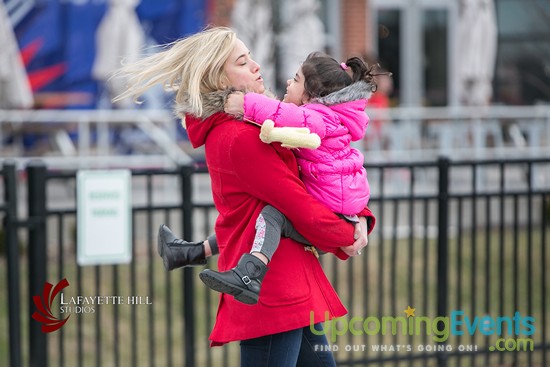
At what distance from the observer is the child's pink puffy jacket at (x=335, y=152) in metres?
3.40

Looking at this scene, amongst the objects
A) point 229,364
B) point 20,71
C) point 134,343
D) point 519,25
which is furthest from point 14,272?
point 519,25

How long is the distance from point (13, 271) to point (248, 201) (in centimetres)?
257

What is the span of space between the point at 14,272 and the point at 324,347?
2.50m

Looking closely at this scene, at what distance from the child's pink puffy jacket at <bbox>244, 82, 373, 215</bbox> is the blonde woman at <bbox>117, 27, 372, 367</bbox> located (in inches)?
2.9

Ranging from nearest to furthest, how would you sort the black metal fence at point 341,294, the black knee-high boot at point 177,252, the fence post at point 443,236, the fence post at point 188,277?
the black knee-high boot at point 177,252 → the black metal fence at point 341,294 → the fence post at point 188,277 → the fence post at point 443,236

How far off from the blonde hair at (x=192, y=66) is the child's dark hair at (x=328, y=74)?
30 cm

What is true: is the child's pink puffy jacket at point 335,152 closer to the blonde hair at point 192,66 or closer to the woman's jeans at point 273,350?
the blonde hair at point 192,66

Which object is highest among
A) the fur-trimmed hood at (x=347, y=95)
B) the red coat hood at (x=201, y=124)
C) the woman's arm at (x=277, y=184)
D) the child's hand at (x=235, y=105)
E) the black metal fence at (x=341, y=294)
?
the fur-trimmed hood at (x=347, y=95)

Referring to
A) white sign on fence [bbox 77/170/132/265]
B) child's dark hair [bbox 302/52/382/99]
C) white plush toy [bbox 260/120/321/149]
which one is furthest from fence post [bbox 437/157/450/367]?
white plush toy [bbox 260/120/321/149]

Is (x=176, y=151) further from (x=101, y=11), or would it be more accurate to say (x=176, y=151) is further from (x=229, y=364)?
(x=229, y=364)

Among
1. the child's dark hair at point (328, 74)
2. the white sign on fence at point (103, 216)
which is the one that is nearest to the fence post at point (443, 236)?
the white sign on fence at point (103, 216)

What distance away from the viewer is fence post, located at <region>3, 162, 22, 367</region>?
546cm

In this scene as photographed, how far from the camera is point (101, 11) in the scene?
14.7 metres

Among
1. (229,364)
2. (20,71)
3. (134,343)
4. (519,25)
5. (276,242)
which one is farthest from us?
(519,25)
